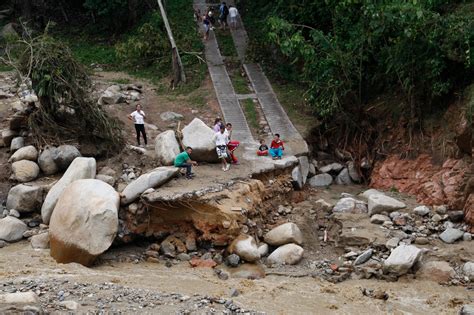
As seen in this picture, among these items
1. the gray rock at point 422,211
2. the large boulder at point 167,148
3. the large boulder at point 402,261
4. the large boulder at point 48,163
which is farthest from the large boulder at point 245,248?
the large boulder at point 48,163

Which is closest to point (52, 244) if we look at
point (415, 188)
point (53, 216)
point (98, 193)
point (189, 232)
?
point (53, 216)

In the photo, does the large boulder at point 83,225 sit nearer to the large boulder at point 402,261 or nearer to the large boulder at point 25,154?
the large boulder at point 25,154

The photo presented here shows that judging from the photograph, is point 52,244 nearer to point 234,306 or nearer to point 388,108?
point 234,306

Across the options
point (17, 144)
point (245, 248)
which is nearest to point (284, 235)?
point (245, 248)

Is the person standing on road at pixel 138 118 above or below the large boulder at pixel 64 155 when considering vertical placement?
above

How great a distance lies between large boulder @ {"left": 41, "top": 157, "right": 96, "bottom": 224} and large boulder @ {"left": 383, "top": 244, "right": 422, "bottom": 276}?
680 cm

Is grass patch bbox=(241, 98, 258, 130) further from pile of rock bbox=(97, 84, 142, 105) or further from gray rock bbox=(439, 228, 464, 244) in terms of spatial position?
gray rock bbox=(439, 228, 464, 244)

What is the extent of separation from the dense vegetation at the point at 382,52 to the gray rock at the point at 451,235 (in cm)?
354

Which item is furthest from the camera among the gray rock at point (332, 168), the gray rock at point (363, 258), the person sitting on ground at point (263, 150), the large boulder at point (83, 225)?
the gray rock at point (332, 168)

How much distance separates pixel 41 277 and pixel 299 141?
7936 mm

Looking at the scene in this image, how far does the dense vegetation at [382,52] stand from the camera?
13.7 m

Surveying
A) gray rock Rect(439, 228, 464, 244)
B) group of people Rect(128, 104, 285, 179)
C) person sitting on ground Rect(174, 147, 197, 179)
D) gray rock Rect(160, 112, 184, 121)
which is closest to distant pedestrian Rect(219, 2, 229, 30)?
gray rock Rect(160, 112, 184, 121)

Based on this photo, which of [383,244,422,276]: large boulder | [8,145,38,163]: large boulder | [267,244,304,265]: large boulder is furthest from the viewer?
[8,145,38,163]: large boulder

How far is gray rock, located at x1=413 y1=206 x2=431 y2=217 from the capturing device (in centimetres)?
1302
